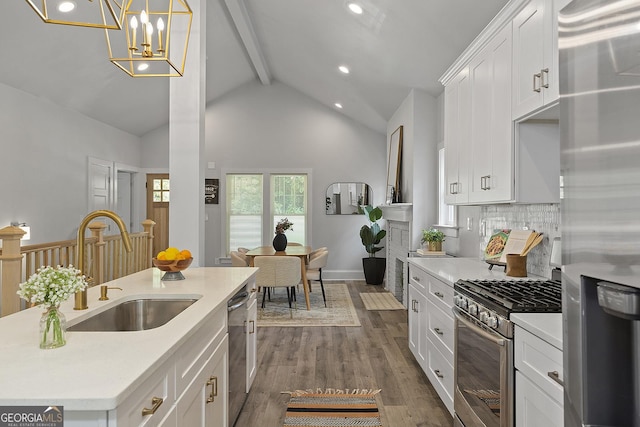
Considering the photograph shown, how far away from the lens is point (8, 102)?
15.8 feet

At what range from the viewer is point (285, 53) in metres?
6.61

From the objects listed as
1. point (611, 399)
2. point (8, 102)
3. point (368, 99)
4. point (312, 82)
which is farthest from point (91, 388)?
point (312, 82)

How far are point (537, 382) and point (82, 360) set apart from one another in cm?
153

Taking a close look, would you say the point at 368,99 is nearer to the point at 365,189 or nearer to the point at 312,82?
the point at 312,82

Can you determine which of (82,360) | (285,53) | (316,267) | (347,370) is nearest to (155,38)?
(285,53)

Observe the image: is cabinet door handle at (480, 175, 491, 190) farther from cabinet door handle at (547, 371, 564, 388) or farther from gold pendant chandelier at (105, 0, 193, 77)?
gold pendant chandelier at (105, 0, 193, 77)

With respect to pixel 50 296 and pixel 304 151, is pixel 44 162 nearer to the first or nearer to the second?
pixel 304 151

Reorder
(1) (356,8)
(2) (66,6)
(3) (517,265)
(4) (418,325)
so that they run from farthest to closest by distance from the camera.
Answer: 1. (2) (66,6)
2. (1) (356,8)
3. (4) (418,325)
4. (3) (517,265)

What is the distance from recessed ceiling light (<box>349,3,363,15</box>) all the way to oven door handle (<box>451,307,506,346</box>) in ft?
9.64

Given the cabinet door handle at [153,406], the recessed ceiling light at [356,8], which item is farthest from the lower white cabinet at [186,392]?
the recessed ceiling light at [356,8]

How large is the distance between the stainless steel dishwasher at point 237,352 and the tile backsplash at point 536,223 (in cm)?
192

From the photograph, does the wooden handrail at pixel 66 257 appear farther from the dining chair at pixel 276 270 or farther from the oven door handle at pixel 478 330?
the oven door handle at pixel 478 330

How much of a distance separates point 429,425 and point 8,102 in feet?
17.3

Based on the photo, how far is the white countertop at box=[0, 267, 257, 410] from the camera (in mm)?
993
